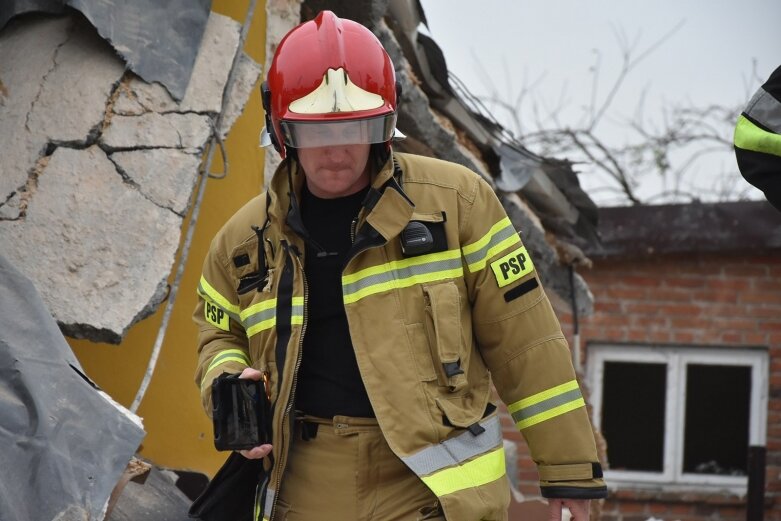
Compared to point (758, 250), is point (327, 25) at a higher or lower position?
higher

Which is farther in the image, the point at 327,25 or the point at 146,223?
the point at 146,223

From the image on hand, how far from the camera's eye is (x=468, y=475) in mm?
2607

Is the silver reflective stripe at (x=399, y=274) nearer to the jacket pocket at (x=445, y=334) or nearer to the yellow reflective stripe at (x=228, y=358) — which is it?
the jacket pocket at (x=445, y=334)

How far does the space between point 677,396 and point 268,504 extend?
22.3 ft

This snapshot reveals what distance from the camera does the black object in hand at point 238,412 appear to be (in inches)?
103

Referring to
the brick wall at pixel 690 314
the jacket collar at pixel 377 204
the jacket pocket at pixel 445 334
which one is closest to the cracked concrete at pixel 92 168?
the jacket collar at pixel 377 204

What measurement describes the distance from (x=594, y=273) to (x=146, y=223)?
5.47 m

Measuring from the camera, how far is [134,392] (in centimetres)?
443

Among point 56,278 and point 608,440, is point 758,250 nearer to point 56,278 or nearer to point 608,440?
point 608,440

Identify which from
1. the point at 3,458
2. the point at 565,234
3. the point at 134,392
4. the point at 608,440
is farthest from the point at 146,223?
the point at 608,440

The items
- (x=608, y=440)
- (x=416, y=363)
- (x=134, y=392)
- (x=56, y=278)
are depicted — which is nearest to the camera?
(x=416, y=363)

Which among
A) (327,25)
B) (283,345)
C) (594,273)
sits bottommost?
(594,273)

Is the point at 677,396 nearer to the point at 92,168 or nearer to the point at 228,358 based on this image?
the point at 92,168

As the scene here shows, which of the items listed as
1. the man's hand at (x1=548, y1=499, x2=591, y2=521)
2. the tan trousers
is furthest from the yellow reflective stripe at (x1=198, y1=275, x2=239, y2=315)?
the man's hand at (x1=548, y1=499, x2=591, y2=521)
